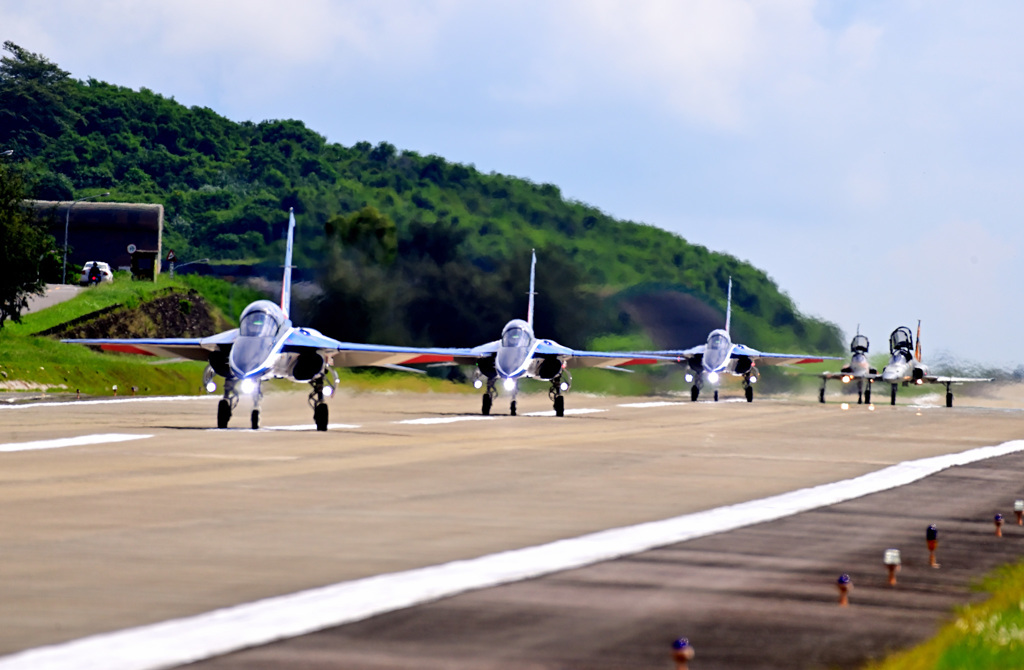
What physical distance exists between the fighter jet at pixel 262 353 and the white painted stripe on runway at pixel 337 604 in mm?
17405

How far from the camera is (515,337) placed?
4806 cm

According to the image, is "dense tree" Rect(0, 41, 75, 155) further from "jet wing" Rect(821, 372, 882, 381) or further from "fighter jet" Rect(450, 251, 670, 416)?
"fighter jet" Rect(450, 251, 670, 416)

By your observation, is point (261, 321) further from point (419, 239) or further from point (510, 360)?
point (419, 239)

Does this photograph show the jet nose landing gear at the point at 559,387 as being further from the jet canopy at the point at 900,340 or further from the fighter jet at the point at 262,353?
the jet canopy at the point at 900,340

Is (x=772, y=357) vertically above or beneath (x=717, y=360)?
above

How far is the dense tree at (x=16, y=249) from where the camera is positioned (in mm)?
59188

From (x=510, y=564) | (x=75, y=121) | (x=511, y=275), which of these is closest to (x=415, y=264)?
(x=511, y=275)

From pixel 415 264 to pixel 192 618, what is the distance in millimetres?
56934

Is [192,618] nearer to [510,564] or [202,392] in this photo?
[510,564]

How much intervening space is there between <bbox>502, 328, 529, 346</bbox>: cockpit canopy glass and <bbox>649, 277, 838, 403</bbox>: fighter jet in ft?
75.9

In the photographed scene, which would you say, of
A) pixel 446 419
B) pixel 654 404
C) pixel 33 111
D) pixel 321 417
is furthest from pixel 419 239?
pixel 33 111

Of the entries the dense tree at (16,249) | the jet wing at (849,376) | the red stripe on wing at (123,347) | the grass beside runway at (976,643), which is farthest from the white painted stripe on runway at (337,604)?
the jet wing at (849,376)

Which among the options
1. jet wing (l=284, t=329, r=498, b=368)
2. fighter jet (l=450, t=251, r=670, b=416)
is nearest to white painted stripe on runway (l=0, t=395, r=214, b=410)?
jet wing (l=284, t=329, r=498, b=368)

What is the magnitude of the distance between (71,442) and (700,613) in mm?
21983
